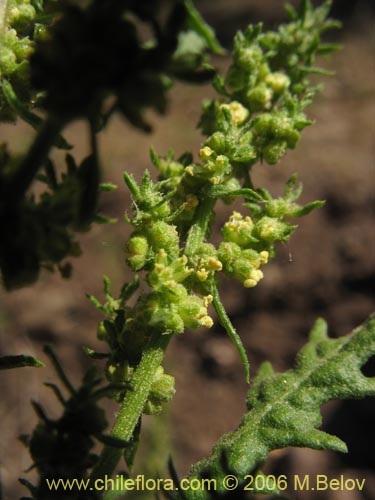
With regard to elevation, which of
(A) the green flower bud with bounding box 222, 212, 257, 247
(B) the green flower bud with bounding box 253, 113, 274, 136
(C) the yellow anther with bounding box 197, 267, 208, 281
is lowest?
Result: (C) the yellow anther with bounding box 197, 267, 208, 281

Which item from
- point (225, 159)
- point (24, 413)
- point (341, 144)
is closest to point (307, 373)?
point (225, 159)

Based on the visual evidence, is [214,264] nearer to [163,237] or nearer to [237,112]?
[163,237]

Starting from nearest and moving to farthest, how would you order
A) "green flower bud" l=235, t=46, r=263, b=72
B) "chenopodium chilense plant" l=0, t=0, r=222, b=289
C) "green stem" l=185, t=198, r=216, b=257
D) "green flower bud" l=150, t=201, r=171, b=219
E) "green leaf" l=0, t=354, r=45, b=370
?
"chenopodium chilense plant" l=0, t=0, r=222, b=289
"green leaf" l=0, t=354, r=45, b=370
"green flower bud" l=150, t=201, r=171, b=219
"green stem" l=185, t=198, r=216, b=257
"green flower bud" l=235, t=46, r=263, b=72

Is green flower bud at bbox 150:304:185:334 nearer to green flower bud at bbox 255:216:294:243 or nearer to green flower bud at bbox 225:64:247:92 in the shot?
green flower bud at bbox 255:216:294:243

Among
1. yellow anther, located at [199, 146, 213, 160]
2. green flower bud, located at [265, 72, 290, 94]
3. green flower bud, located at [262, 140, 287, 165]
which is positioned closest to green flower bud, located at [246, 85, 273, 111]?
green flower bud, located at [265, 72, 290, 94]

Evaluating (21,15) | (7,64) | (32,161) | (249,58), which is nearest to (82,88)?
(32,161)

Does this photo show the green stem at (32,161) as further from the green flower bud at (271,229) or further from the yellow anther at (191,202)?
the green flower bud at (271,229)

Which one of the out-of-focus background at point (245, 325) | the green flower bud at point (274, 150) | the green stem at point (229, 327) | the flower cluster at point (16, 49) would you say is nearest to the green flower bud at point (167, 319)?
the green stem at point (229, 327)

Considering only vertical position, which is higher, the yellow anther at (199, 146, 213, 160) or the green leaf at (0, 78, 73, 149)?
the yellow anther at (199, 146, 213, 160)
